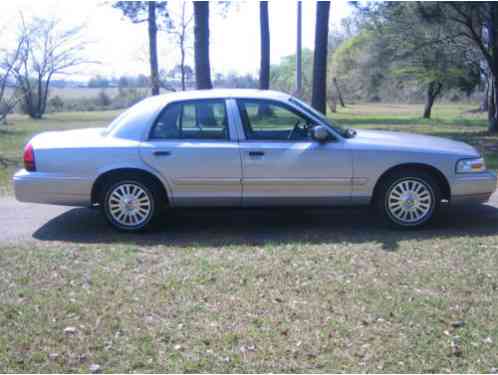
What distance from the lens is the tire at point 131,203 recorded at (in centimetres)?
675

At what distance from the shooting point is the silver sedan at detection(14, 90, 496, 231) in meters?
6.68

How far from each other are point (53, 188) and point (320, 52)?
43.4 ft

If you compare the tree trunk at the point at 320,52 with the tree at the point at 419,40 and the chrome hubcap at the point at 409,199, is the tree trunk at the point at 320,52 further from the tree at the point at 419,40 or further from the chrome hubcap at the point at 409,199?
the chrome hubcap at the point at 409,199

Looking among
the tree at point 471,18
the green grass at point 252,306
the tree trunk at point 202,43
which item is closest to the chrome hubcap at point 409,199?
the green grass at point 252,306

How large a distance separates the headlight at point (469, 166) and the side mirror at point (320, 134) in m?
1.49

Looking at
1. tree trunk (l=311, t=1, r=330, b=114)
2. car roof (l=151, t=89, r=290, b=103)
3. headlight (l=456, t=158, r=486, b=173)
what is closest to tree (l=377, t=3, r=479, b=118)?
tree trunk (l=311, t=1, r=330, b=114)

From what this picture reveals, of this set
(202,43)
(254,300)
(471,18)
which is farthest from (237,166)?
(471,18)

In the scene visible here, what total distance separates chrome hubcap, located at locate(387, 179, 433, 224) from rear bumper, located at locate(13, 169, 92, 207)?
3333mm

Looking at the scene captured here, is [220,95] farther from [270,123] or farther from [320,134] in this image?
[320,134]

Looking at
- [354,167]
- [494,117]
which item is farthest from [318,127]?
[494,117]

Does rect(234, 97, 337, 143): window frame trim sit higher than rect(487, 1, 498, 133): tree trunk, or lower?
lower

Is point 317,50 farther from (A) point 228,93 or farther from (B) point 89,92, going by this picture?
(B) point 89,92

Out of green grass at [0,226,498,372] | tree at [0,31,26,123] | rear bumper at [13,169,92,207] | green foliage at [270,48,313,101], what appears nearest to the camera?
green grass at [0,226,498,372]

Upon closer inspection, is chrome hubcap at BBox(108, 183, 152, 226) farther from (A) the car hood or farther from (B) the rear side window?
(A) the car hood
